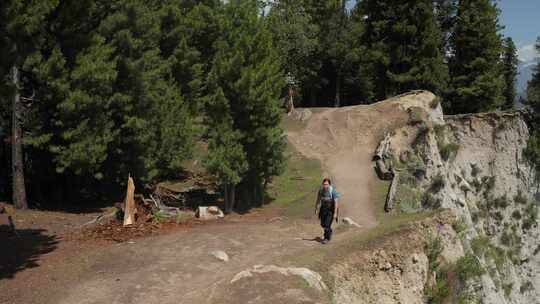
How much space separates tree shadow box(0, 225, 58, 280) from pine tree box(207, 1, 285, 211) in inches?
306

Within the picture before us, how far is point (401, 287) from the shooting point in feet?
48.0

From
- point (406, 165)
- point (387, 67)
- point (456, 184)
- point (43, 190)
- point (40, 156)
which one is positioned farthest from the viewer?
point (387, 67)

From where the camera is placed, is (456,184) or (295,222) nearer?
(295,222)

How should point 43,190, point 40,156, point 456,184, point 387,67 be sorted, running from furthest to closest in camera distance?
1. point 387,67
2. point 456,184
3. point 43,190
4. point 40,156

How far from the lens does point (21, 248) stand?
51.6ft

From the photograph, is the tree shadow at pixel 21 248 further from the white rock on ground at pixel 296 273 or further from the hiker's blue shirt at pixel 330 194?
the hiker's blue shirt at pixel 330 194

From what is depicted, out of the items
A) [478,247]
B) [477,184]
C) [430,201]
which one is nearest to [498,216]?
[477,184]

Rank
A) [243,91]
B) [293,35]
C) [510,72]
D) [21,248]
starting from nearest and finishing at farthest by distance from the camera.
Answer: [21,248], [243,91], [293,35], [510,72]

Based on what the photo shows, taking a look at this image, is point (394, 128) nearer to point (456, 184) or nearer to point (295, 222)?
point (456, 184)

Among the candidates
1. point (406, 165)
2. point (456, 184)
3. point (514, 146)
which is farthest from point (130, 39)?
point (514, 146)

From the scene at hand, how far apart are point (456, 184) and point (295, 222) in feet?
48.9

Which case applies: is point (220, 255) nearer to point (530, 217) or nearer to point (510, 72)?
point (530, 217)

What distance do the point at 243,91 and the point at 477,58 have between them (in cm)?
3148

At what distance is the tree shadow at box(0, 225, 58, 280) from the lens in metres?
14.0
